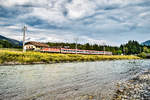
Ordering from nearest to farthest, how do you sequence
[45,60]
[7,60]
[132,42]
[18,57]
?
[7,60] → [18,57] → [45,60] → [132,42]

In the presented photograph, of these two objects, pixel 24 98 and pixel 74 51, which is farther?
pixel 74 51

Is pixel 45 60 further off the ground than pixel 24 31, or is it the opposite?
pixel 24 31

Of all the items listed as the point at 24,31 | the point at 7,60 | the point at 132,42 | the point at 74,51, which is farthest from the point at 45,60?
the point at 132,42

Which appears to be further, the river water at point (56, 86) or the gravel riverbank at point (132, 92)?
the river water at point (56, 86)

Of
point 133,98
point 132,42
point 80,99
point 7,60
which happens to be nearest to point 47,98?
point 80,99

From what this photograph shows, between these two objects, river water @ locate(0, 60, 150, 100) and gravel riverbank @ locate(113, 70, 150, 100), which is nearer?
gravel riverbank @ locate(113, 70, 150, 100)

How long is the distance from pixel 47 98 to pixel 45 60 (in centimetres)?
2393

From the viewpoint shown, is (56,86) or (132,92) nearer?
(132,92)

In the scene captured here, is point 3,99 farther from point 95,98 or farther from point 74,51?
point 74,51

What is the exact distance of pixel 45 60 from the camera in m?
28.7

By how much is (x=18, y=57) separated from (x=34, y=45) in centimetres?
4636

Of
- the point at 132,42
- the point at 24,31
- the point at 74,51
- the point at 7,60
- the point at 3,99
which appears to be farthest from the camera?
Answer: the point at 132,42

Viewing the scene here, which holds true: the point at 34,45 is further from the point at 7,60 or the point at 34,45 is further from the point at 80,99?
the point at 80,99

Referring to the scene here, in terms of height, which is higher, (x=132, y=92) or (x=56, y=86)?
(x=132, y=92)
